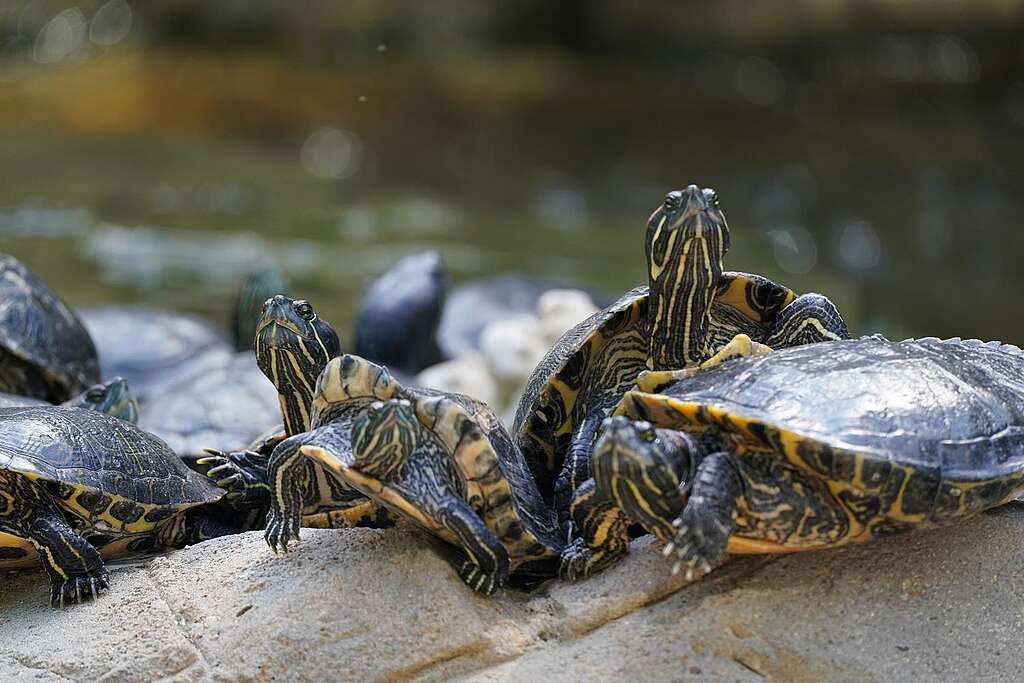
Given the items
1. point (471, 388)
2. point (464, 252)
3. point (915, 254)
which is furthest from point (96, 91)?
point (471, 388)

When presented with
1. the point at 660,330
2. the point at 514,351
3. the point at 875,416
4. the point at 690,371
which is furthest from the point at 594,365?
the point at 514,351

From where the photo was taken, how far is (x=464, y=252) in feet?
31.5

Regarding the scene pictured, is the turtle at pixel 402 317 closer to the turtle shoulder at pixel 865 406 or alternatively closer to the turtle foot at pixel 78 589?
the turtle foot at pixel 78 589

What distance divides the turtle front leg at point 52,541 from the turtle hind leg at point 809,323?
5.28 ft

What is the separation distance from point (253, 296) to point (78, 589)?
116 inches

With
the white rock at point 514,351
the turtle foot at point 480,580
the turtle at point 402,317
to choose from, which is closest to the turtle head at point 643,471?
the turtle foot at point 480,580

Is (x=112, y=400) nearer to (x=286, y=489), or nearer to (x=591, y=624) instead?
(x=286, y=489)

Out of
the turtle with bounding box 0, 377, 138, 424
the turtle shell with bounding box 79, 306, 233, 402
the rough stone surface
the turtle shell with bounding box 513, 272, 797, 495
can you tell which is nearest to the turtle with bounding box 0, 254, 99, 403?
the turtle shell with bounding box 79, 306, 233, 402

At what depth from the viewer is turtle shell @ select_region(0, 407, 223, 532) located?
2.45 m

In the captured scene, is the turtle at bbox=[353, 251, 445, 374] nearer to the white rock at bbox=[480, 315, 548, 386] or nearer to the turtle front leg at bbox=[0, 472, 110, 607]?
the white rock at bbox=[480, 315, 548, 386]

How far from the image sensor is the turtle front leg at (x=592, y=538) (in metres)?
2.22

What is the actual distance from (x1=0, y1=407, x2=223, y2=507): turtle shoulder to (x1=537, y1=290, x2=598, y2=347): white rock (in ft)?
9.10

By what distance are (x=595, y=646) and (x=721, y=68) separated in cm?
1250

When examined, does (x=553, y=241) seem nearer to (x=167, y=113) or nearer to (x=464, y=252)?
(x=464, y=252)
